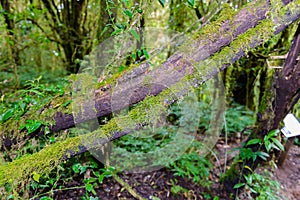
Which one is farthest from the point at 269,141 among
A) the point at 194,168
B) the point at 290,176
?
the point at 290,176

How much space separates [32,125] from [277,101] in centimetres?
185

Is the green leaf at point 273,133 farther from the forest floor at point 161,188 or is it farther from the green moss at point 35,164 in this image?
the green moss at point 35,164

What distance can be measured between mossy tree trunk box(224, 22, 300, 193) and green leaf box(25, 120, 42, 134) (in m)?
1.70

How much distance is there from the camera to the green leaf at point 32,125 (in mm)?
1551

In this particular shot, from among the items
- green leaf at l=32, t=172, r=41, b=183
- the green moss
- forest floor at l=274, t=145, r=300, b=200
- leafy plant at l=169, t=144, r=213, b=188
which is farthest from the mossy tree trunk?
green leaf at l=32, t=172, r=41, b=183

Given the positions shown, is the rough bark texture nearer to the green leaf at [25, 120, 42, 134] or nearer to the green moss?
the green moss

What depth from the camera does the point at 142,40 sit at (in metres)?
2.08

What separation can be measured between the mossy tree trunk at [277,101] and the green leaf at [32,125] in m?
1.70

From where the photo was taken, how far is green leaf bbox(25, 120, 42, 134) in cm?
155

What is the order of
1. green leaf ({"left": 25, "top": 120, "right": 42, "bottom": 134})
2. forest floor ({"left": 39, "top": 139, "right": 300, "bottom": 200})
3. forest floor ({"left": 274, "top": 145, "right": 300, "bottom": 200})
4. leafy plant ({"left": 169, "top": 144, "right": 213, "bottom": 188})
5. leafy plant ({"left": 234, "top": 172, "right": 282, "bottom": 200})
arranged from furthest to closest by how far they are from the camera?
forest floor ({"left": 274, "top": 145, "right": 300, "bottom": 200}), leafy plant ({"left": 169, "top": 144, "right": 213, "bottom": 188}), leafy plant ({"left": 234, "top": 172, "right": 282, "bottom": 200}), forest floor ({"left": 39, "top": 139, "right": 300, "bottom": 200}), green leaf ({"left": 25, "top": 120, "right": 42, "bottom": 134})

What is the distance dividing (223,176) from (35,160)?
5.57ft

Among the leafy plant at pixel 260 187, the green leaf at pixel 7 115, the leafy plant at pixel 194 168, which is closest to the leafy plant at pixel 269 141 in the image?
the leafy plant at pixel 260 187

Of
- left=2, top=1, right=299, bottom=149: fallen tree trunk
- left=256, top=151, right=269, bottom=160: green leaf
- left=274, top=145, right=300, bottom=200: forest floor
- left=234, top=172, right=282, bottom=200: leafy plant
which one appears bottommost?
left=274, top=145, right=300, bottom=200: forest floor

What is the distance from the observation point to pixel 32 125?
5.16 ft
